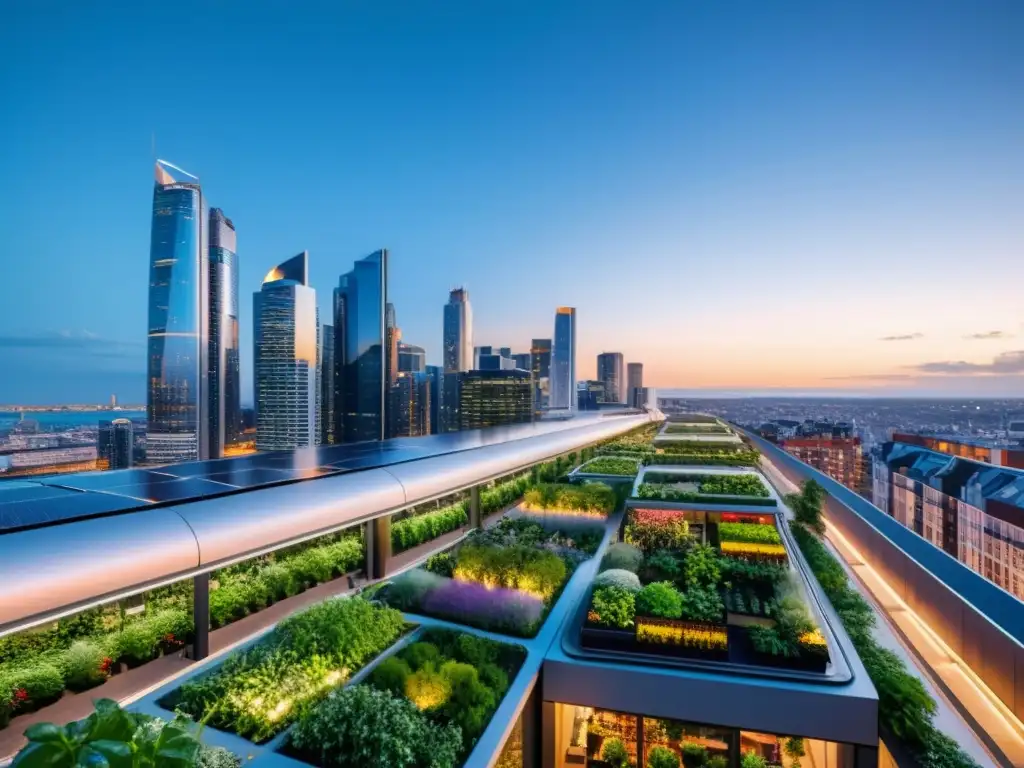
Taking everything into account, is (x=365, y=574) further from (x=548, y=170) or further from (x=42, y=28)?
(x=42, y=28)

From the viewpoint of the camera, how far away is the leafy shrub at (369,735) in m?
4.32

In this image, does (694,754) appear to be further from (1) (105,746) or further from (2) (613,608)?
(1) (105,746)

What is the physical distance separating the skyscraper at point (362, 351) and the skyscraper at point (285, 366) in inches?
593

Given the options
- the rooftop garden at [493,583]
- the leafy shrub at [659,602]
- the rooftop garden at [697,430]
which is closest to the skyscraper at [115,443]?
the rooftop garden at [697,430]

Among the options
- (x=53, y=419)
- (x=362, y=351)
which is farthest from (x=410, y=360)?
(x=53, y=419)

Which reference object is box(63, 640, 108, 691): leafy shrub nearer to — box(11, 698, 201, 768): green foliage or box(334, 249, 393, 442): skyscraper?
box(11, 698, 201, 768): green foliage

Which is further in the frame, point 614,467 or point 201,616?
point 614,467

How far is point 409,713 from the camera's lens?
4.78 meters

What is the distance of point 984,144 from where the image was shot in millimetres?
14523

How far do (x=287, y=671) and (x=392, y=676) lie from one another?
108 centimetres

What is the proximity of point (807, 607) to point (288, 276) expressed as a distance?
5238 inches

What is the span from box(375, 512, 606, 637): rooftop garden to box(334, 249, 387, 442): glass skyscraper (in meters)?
92.9

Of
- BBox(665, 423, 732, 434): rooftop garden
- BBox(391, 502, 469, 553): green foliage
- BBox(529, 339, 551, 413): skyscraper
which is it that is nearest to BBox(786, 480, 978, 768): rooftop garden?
BBox(391, 502, 469, 553): green foliage

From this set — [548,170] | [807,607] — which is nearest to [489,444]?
[807,607]
